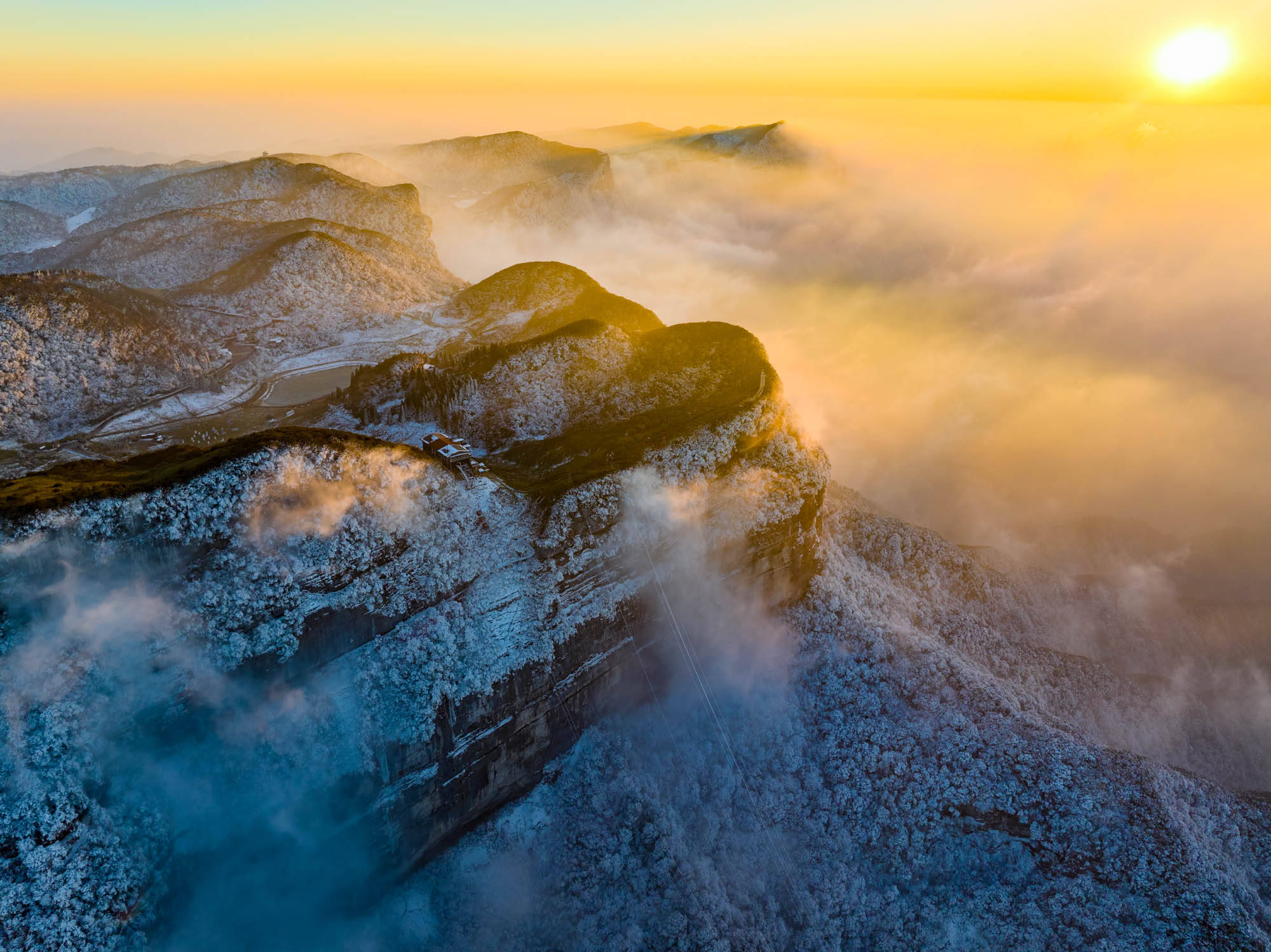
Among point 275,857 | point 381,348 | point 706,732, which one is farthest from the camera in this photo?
point 381,348

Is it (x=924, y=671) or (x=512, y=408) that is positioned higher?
(x=512, y=408)

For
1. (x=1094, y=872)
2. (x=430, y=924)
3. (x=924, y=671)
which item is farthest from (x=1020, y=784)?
(x=430, y=924)

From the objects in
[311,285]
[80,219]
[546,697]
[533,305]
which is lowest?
[546,697]

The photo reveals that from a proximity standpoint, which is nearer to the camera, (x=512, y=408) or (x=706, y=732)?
(x=706, y=732)

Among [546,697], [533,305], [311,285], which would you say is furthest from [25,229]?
[546,697]

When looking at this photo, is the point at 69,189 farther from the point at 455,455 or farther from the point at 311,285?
the point at 455,455

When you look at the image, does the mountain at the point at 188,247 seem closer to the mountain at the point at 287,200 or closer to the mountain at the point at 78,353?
the mountain at the point at 287,200

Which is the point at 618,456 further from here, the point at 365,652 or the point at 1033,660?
the point at 1033,660
